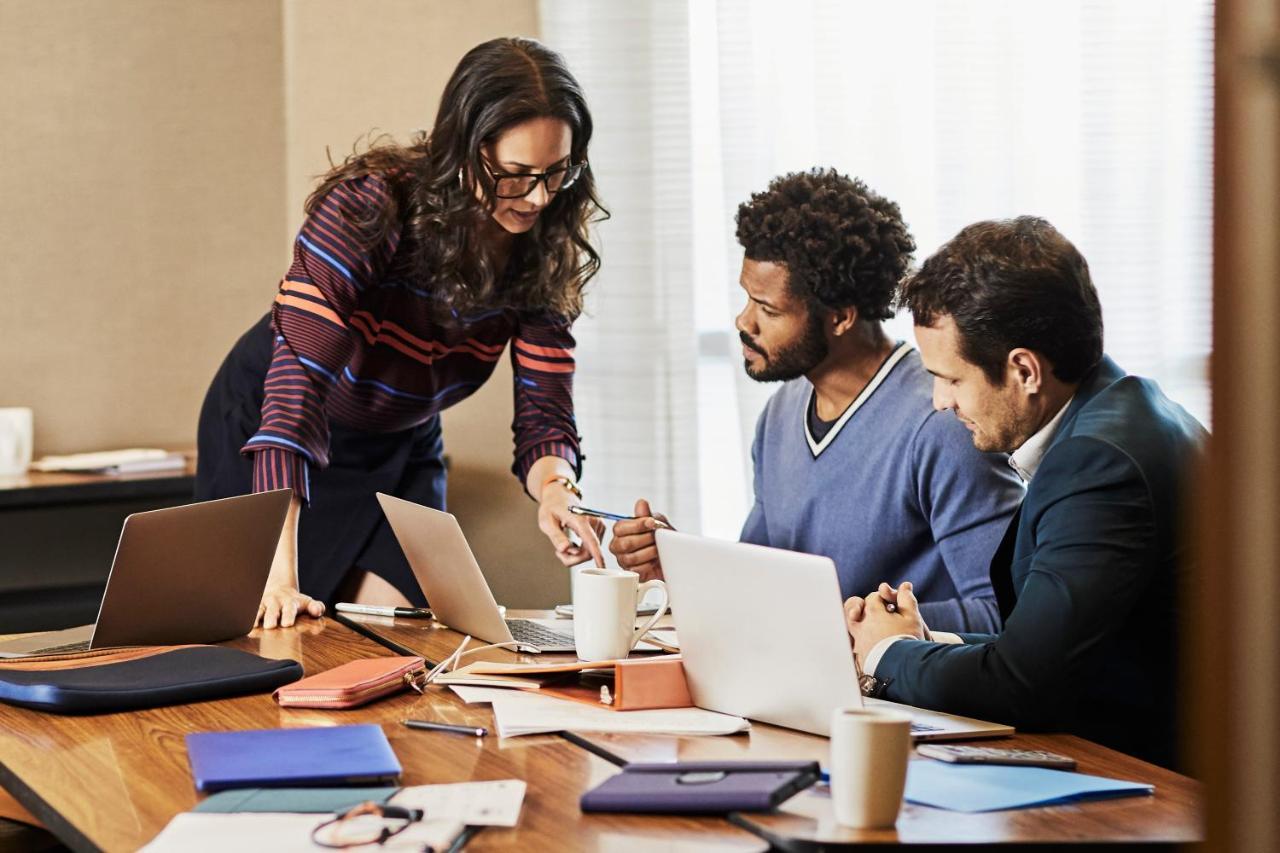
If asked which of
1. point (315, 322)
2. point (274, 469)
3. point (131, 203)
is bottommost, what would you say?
point (274, 469)

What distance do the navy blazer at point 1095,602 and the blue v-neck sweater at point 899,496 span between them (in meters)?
0.37

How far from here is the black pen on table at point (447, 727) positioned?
1.34 m

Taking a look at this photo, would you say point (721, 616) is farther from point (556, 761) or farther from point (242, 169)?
point (242, 169)

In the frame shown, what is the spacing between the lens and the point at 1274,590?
0.49m

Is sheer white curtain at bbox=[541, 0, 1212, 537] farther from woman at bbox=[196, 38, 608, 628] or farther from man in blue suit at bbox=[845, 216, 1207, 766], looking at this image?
woman at bbox=[196, 38, 608, 628]

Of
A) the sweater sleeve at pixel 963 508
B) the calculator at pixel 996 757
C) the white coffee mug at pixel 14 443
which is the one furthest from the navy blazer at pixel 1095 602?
the white coffee mug at pixel 14 443

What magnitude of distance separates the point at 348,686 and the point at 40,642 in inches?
22.8

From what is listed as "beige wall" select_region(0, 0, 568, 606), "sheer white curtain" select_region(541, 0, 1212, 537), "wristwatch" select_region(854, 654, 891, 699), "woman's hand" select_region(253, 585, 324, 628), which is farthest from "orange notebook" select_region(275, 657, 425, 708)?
"beige wall" select_region(0, 0, 568, 606)

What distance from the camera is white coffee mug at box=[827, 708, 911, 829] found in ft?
3.38

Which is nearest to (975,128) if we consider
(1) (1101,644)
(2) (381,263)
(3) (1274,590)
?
(2) (381,263)

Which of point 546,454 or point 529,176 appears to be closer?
point 529,176

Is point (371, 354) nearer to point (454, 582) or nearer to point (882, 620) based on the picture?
point (454, 582)

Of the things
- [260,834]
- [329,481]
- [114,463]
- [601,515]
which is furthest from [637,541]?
[114,463]

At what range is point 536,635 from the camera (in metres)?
1.84
